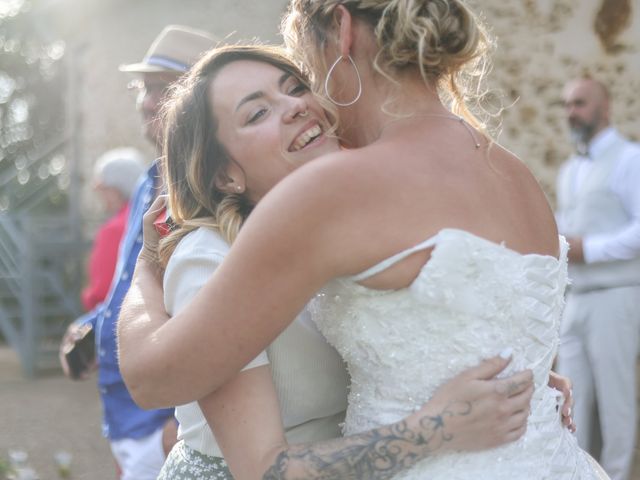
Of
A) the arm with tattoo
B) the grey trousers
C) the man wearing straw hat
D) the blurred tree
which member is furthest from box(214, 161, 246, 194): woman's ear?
the blurred tree

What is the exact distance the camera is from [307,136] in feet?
7.13

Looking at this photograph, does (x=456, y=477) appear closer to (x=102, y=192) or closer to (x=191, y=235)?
(x=191, y=235)

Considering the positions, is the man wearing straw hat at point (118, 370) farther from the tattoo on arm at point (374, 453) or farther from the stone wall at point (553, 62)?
the stone wall at point (553, 62)

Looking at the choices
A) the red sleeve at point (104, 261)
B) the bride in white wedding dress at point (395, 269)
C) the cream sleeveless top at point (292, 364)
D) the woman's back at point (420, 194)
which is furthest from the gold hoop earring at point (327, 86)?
the red sleeve at point (104, 261)

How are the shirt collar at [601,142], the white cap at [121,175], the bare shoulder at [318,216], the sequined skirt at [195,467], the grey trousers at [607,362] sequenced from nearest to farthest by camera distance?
1. the bare shoulder at [318,216]
2. the sequined skirt at [195,467]
3. the grey trousers at [607,362]
4. the shirt collar at [601,142]
5. the white cap at [121,175]

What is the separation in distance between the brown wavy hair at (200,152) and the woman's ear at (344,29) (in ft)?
0.95

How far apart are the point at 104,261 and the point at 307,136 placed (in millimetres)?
2925

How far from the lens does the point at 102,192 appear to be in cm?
576

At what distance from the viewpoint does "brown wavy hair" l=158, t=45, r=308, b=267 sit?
87.4 inches

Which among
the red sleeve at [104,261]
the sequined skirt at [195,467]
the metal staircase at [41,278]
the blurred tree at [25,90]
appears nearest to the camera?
the sequined skirt at [195,467]

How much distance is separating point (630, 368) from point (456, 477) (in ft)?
11.9

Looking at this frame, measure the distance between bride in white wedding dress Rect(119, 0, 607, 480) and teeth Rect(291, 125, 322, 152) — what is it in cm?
10

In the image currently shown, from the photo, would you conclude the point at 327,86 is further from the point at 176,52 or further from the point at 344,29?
the point at 176,52

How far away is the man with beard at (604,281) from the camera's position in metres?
5.11
